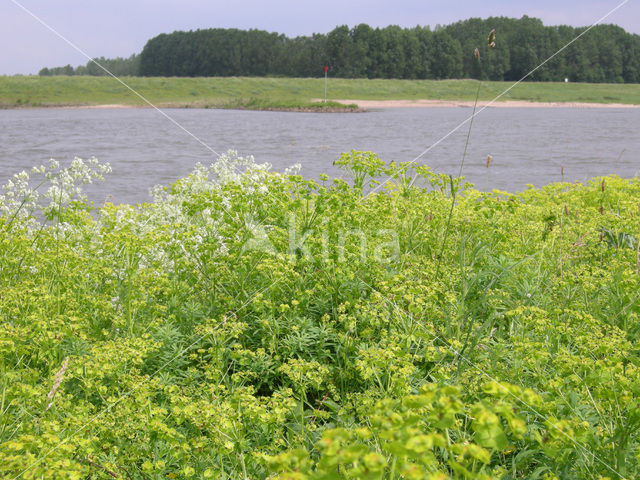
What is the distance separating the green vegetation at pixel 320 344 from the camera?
208cm

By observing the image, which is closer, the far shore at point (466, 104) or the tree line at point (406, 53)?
the far shore at point (466, 104)

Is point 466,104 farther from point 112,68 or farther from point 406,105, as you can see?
point 112,68

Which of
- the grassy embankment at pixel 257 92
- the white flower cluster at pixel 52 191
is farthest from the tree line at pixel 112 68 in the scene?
the white flower cluster at pixel 52 191

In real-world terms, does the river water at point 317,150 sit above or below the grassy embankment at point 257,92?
below

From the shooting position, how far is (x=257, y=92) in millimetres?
60344

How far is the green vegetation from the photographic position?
6.82ft

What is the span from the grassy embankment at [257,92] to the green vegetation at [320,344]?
43698 mm

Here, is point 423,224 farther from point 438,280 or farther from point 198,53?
point 198,53

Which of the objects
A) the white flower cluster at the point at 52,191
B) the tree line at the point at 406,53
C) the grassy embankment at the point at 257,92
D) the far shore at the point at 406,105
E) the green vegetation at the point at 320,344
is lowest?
the green vegetation at the point at 320,344

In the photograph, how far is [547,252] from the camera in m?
4.76

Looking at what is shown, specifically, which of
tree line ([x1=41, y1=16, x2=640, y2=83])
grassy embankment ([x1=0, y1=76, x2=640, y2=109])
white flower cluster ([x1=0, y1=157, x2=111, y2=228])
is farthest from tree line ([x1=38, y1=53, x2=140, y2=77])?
white flower cluster ([x1=0, y1=157, x2=111, y2=228])

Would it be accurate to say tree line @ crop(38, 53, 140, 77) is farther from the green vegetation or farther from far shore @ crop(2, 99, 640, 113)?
the green vegetation

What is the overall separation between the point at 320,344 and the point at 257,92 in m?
59.9

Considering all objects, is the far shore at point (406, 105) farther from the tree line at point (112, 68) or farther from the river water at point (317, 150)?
the tree line at point (112, 68)
